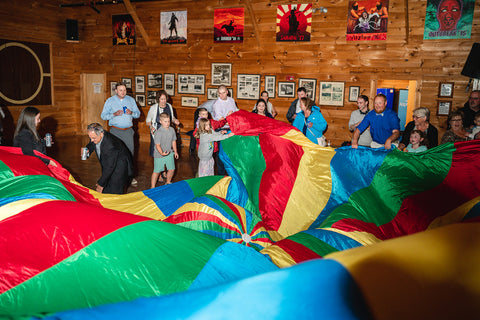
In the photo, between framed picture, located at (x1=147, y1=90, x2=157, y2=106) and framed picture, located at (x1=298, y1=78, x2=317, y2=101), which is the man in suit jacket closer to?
framed picture, located at (x1=298, y1=78, x2=317, y2=101)

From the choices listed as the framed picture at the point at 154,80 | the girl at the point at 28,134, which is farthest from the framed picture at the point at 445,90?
the girl at the point at 28,134

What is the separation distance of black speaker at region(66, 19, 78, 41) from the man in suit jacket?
334 inches

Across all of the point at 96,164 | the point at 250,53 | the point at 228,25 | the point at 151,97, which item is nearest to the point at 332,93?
the point at 250,53

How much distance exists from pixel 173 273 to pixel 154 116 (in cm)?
518

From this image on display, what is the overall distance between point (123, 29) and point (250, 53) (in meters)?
4.04

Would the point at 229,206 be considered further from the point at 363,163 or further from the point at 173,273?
the point at 173,273

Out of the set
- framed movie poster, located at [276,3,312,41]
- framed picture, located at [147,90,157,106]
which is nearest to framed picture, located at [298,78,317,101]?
framed movie poster, located at [276,3,312,41]

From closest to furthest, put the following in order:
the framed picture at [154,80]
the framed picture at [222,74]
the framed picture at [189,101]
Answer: the framed picture at [222,74] < the framed picture at [189,101] < the framed picture at [154,80]

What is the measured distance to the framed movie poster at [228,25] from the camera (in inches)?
372

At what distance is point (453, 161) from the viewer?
8.67 feet

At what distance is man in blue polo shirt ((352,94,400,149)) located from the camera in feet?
16.2

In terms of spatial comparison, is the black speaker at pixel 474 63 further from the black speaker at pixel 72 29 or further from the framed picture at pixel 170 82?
the black speaker at pixel 72 29

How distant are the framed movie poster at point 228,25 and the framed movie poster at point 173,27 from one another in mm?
950

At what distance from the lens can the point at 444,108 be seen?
310 inches
